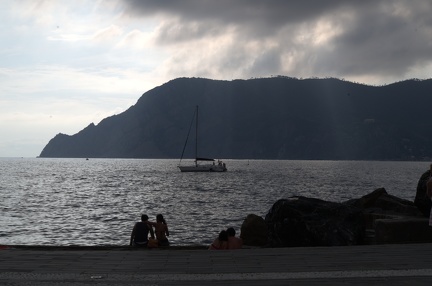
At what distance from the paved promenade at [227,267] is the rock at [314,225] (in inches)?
174

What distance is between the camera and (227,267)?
888 centimetres

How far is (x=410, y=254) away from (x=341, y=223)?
5.61 meters

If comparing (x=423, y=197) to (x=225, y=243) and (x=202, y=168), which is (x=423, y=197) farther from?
(x=202, y=168)

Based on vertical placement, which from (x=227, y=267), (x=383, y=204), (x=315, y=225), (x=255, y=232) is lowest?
(x=255, y=232)

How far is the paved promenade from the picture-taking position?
796 centimetres

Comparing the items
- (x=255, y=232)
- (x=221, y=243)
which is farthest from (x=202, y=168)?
(x=221, y=243)

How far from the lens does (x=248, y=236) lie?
1777 centimetres

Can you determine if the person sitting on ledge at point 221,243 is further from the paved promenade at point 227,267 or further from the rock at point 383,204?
the rock at point 383,204

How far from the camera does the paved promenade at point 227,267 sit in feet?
26.1

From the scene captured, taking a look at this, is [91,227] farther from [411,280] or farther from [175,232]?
[411,280]

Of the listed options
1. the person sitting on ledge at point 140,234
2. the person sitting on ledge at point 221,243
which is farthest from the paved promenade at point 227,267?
the person sitting on ledge at point 140,234

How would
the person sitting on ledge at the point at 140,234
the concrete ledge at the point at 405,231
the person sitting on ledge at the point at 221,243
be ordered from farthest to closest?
the person sitting on ledge at the point at 140,234 < the person sitting on ledge at the point at 221,243 < the concrete ledge at the point at 405,231

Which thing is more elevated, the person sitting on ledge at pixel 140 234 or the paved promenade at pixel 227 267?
the paved promenade at pixel 227 267

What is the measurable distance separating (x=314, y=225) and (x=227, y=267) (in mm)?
7018
